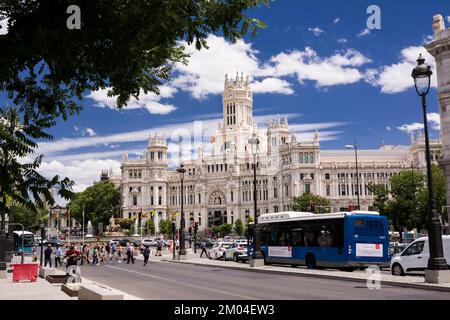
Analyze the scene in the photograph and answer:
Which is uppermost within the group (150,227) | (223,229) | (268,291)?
(150,227)

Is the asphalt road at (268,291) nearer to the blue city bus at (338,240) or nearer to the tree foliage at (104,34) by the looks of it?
the blue city bus at (338,240)

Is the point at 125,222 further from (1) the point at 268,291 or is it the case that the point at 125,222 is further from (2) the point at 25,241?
(1) the point at 268,291

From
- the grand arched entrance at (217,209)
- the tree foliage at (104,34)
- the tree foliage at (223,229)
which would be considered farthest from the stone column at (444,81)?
the grand arched entrance at (217,209)

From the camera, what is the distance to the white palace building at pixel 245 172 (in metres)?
117

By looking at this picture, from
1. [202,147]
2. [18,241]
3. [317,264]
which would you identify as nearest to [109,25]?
[317,264]

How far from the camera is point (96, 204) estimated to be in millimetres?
140500

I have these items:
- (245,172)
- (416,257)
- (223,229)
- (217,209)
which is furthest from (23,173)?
(217,209)

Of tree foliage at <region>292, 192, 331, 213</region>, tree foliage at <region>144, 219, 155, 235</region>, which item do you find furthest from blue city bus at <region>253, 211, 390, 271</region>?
tree foliage at <region>144, 219, 155, 235</region>

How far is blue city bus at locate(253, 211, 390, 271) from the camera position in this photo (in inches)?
1070

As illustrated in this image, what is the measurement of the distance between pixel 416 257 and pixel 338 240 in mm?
4487

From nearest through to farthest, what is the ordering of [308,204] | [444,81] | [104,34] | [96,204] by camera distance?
[104,34]
[444,81]
[308,204]
[96,204]

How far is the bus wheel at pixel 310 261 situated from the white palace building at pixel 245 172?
3394 inches

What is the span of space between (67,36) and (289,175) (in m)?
113
